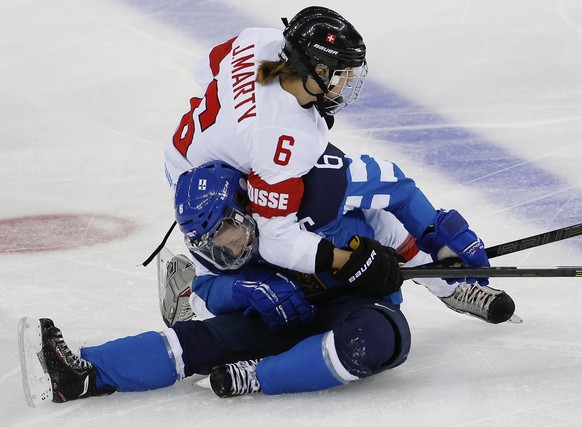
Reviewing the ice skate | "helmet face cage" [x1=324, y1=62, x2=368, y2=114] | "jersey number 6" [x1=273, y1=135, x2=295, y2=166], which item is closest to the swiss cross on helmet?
"helmet face cage" [x1=324, y1=62, x2=368, y2=114]

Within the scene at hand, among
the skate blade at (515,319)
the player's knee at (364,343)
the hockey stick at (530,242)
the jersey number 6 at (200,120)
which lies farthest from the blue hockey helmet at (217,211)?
the skate blade at (515,319)

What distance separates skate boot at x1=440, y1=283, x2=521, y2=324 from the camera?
141 inches

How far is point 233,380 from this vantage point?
123 inches

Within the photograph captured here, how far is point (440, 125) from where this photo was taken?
5281mm

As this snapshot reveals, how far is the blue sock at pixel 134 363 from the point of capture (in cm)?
318

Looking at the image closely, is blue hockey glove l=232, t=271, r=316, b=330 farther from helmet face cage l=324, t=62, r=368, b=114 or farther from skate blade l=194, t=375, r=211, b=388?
helmet face cage l=324, t=62, r=368, b=114

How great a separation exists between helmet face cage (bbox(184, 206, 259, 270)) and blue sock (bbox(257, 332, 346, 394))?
32 cm

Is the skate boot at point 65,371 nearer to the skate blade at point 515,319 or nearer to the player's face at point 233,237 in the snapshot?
the player's face at point 233,237

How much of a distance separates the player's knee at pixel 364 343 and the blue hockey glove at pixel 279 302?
170 mm

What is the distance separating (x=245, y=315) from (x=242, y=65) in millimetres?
699

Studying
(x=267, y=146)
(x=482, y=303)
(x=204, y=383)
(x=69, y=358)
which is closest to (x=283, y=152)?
(x=267, y=146)

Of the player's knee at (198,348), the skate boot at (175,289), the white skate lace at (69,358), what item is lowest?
the skate boot at (175,289)

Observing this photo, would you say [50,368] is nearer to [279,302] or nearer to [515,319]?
[279,302]

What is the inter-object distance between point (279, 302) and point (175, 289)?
0.56m
